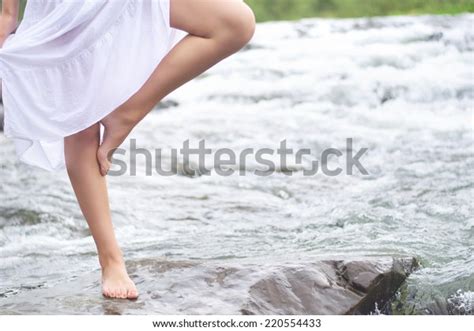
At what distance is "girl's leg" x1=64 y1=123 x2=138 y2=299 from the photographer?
68.3 inches

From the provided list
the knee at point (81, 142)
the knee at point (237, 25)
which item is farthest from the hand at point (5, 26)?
the knee at point (237, 25)

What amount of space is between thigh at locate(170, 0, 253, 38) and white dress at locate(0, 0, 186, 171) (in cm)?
2

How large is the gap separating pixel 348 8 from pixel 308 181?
14.7 feet

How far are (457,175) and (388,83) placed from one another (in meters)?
2.13

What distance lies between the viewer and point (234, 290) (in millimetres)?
1763

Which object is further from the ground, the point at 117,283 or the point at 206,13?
the point at 206,13

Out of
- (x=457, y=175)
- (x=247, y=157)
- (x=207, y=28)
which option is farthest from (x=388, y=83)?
(x=207, y=28)

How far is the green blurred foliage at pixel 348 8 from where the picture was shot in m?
6.81

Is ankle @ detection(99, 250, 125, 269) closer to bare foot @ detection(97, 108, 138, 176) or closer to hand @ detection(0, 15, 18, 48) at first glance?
bare foot @ detection(97, 108, 138, 176)

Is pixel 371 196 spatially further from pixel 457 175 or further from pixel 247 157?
pixel 247 157

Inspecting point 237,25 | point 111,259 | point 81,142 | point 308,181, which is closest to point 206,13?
point 237,25

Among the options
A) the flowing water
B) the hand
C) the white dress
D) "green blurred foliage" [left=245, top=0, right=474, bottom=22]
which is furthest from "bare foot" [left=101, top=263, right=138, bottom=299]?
"green blurred foliage" [left=245, top=0, right=474, bottom=22]

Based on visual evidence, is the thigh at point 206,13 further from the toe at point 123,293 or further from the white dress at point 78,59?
the toe at point 123,293

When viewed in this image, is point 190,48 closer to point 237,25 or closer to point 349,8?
point 237,25
